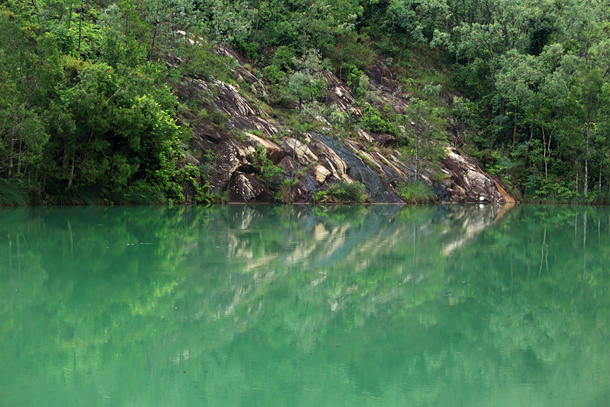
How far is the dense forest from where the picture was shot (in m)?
21.4

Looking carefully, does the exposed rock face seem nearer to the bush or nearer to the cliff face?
the cliff face

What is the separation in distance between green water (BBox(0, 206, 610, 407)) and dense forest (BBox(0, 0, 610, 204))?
11202 mm

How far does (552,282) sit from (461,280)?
1.38 meters

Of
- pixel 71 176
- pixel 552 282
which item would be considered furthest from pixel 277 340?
pixel 71 176

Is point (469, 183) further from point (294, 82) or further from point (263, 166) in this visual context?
point (263, 166)

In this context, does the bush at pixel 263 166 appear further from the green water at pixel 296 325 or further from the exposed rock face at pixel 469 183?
the green water at pixel 296 325

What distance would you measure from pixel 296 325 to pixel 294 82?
29876 mm

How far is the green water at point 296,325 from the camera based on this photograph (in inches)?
156

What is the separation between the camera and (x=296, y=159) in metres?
32.7

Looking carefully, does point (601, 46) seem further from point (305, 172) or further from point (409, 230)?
point (409, 230)

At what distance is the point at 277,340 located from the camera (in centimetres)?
518

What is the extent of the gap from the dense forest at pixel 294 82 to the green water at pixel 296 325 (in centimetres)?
1120

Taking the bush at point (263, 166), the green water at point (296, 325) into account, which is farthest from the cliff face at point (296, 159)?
the green water at point (296, 325)

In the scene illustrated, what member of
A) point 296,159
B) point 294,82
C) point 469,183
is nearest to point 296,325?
point 296,159
